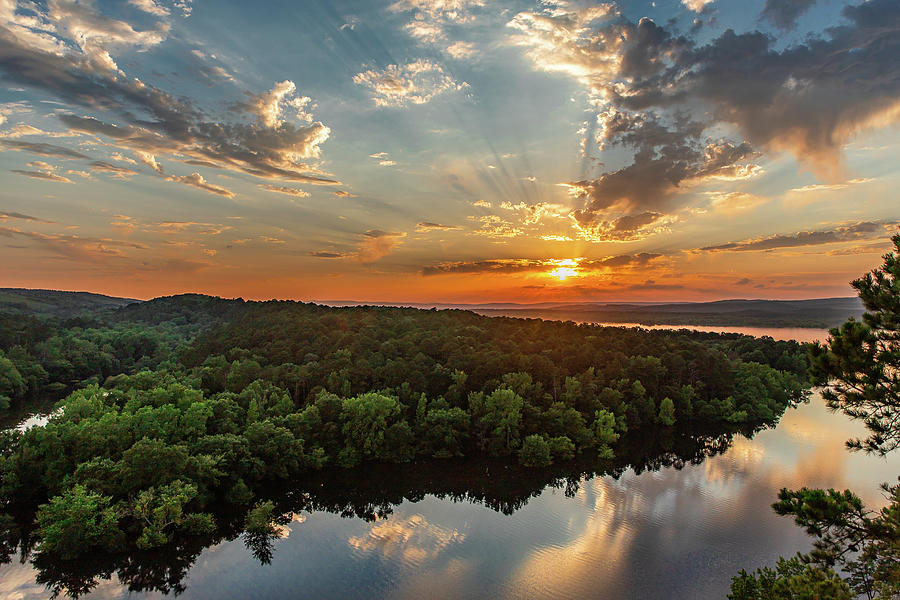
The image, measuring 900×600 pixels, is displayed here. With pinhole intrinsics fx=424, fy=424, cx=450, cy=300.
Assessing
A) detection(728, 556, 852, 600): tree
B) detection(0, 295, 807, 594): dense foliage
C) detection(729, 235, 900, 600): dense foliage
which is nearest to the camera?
detection(728, 556, 852, 600): tree

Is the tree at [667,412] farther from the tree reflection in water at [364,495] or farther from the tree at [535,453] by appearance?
the tree at [535,453]

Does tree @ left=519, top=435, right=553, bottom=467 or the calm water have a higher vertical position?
tree @ left=519, top=435, right=553, bottom=467

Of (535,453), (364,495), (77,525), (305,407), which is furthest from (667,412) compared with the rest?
(77,525)

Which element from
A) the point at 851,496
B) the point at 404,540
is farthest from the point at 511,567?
the point at 851,496

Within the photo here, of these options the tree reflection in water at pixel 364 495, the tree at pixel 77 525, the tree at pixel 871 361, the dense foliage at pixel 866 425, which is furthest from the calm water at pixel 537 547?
the tree at pixel 871 361

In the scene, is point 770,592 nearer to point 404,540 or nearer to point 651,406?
point 404,540

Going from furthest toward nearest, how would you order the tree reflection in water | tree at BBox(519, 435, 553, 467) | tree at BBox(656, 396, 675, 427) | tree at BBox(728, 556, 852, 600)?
tree at BBox(656, 396, 675, 427)
tree at BBox(519, 435, 553, 467)
the tree reflection in water
tree at BBox(728, 556, 852, 600)

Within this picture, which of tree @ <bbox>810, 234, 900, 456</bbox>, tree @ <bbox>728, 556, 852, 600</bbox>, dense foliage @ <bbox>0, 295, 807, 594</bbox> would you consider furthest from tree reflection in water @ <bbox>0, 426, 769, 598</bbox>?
tree @ <bbox>810, 234, 900, 456</bbox>

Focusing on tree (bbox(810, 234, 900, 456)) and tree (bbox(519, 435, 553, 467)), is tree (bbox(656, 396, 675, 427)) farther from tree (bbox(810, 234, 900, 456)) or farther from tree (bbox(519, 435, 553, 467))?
tree (bbox(810, 234, 900, 456))
